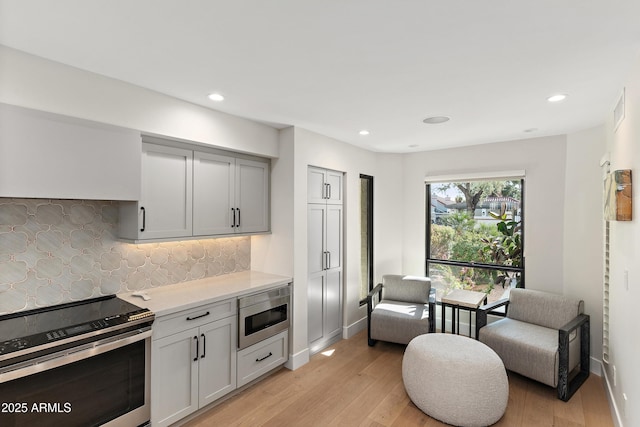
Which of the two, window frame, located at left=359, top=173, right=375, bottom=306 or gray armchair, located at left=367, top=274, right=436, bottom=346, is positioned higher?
window frame, located at left=359, top=173, right=375, bottom=306

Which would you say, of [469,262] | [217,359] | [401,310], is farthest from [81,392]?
[469,262]

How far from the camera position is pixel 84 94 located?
2.07 metres

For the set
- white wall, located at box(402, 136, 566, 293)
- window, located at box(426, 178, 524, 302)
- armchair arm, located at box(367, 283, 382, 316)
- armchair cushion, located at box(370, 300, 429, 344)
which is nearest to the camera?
armchair cushion, located at box(370, 300, 429, 344)

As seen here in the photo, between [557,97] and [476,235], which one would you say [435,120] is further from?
[476,235]

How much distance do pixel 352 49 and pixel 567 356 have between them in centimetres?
304

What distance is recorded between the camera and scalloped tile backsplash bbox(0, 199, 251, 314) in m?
2.07

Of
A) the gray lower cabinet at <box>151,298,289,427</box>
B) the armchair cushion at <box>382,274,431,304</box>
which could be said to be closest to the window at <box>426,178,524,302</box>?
the armchair cushion at <box>382,274,431,304</box>

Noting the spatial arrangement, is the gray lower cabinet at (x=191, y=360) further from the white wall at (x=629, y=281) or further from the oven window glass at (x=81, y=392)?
the white wall at (x=629, y=281)

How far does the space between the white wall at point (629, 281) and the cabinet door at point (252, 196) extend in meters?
2.89

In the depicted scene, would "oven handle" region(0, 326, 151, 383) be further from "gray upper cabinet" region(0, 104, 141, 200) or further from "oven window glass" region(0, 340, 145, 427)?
"gray upper cabinet" region(0, 104, 141, 200)

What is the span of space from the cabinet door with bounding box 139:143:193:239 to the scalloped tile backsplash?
0.32 metres

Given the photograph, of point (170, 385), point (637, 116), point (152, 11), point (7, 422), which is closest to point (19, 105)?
point (152, 11)

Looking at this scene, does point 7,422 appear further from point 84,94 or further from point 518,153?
point 518,153

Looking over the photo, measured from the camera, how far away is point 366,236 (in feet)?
14.9
